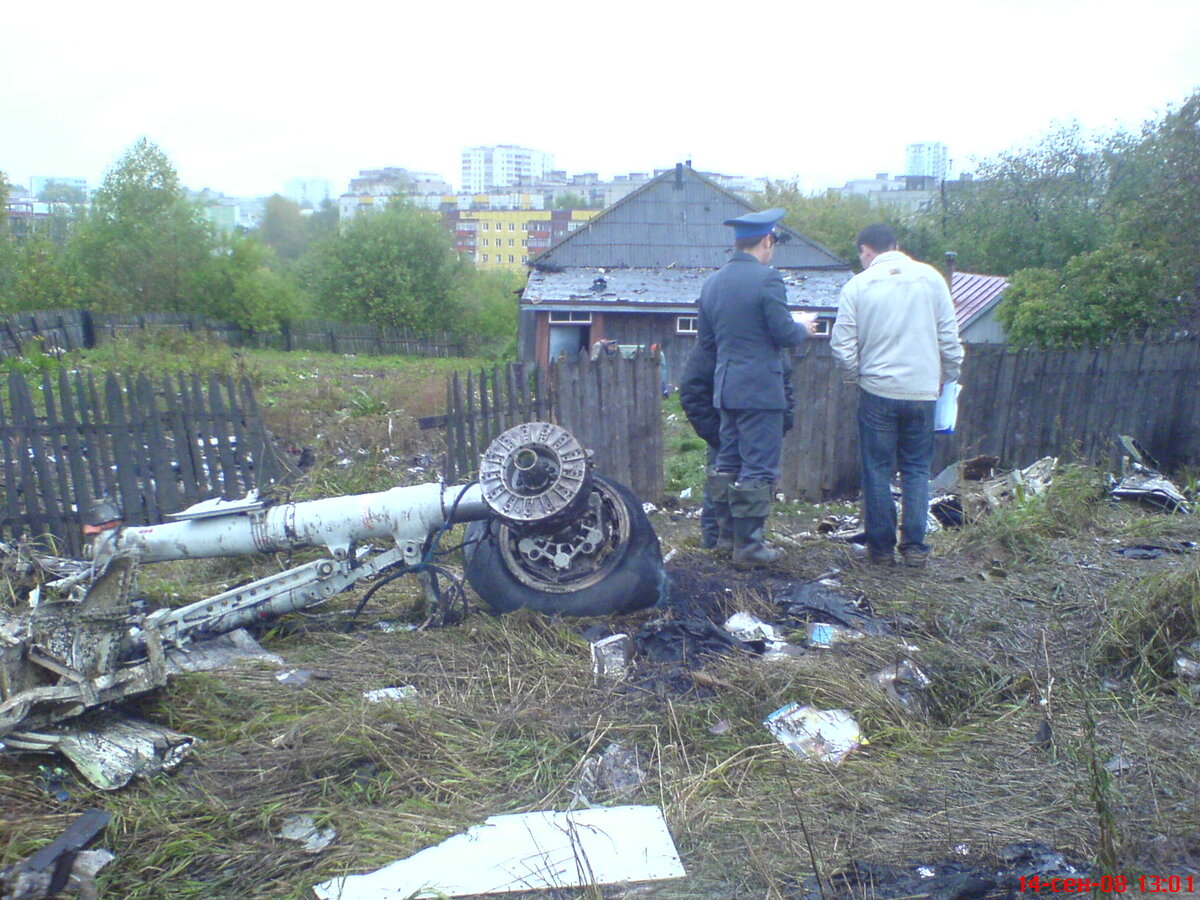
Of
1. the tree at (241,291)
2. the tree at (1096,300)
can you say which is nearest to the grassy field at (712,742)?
the tree at (1096,300)

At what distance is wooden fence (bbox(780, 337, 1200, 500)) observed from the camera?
28.0 ft

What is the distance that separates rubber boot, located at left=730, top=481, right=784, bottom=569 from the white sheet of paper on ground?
227 centimetres

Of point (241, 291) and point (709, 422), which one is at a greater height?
point (709, 422)

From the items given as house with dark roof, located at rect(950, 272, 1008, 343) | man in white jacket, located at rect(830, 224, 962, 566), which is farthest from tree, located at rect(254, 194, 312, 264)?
man in white jacket, located at rect(830, 224, 962, 566)

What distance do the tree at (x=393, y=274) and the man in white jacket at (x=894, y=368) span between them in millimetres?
34598

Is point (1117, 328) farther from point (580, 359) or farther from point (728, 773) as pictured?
point (728, 773)

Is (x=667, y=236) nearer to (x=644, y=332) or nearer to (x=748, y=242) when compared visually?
(x=644, y=332)

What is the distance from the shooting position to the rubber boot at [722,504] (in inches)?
199

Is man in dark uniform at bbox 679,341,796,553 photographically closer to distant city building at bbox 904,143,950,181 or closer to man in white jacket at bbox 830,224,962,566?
man in white jacket at bbox 830,224,962,566

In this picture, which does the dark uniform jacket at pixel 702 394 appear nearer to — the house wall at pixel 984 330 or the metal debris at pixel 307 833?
the metal debris at pixel 307 833

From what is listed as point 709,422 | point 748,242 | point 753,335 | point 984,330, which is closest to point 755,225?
point 748,242

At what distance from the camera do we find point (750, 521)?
4.79 meters

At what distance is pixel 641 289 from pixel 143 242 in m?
18.3

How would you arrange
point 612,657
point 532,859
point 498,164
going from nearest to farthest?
point 532,859
point 612,657
point 498,164
